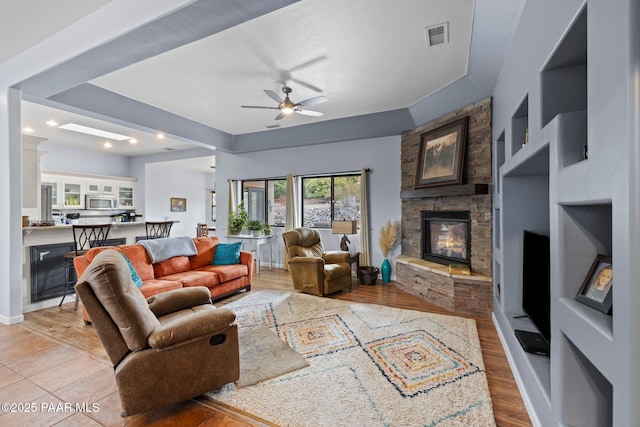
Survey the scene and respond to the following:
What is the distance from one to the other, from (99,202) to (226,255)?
5.65 m

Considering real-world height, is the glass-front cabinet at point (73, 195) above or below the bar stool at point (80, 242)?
above

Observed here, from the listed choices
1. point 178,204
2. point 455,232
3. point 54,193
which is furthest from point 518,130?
point 178,204

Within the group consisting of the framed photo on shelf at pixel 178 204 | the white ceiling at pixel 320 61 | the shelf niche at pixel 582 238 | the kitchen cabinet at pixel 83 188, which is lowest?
the shelf niche at pixel 582 238

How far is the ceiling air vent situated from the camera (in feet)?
9.11

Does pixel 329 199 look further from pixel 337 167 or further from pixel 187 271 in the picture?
pixel 187 271

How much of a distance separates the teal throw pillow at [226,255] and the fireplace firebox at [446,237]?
2.98 meters

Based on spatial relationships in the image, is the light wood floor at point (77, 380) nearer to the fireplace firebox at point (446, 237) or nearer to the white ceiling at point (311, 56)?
the fireplace firebox at point (446, 237)

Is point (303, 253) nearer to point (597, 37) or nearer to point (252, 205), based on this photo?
point (252, 205)

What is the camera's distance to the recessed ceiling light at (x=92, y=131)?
5.84 m

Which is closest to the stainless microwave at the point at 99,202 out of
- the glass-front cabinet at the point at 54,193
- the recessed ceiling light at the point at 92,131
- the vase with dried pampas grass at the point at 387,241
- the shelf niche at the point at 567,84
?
the glass-front cabinet at the point at 54,193

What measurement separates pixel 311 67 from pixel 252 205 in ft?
14.3

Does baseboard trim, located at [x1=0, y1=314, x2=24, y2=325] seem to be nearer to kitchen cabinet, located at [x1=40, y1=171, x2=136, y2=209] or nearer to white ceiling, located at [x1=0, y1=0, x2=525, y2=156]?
white ceiling, located at [x1=0, y1=0, x2=525, y2=156]

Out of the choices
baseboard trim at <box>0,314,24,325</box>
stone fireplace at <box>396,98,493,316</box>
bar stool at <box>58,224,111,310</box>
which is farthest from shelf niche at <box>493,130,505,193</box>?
baseboard trim at <box>0,314,24,325</box>

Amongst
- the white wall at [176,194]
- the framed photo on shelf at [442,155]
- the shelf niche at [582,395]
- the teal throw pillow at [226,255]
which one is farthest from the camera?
the white wall at [176,194]
